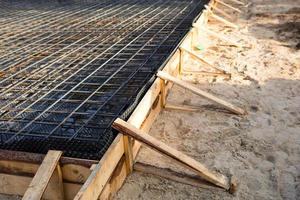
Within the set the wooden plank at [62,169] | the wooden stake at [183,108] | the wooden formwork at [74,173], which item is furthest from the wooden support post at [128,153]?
the wooden stake at [183,108]

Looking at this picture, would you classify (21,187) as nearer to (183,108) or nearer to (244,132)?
(183,108)

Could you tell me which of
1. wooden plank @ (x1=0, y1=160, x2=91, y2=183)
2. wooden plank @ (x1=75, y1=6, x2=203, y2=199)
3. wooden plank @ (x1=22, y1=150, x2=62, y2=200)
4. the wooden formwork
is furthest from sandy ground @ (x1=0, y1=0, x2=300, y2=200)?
wooden plank @ (x1=22, y1=150, x2=62, y2=200)

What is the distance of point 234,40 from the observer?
747 centimetres

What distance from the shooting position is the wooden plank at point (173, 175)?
9.93 feet

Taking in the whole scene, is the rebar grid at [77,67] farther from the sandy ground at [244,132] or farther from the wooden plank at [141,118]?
the sandy ground at [244,132]

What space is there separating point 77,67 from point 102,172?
2367 mm

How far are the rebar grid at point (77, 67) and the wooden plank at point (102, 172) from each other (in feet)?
0.50

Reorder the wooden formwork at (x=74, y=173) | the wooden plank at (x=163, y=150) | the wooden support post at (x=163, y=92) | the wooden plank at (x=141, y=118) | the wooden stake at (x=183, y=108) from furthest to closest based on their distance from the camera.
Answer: the wooden stake at (x=183, y=108)
the wooden support post at (x=163, y=92)
the wooden plank at (x=163, y=150)
the wooden plank at (x=141, y=118)
the wooden formwork at (x=74, y=173)

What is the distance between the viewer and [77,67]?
4535mm

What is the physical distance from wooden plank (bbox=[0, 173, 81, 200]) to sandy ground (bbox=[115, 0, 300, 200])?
0.48 m

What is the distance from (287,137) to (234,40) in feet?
13.5

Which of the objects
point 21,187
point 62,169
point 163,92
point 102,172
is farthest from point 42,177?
point 163,92

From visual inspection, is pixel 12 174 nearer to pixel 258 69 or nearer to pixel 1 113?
pixel 1 113

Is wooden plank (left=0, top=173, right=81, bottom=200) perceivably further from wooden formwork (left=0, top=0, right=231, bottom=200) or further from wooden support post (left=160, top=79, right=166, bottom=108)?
wooden support post (left=160, top=79, right=166, bottom=108)
